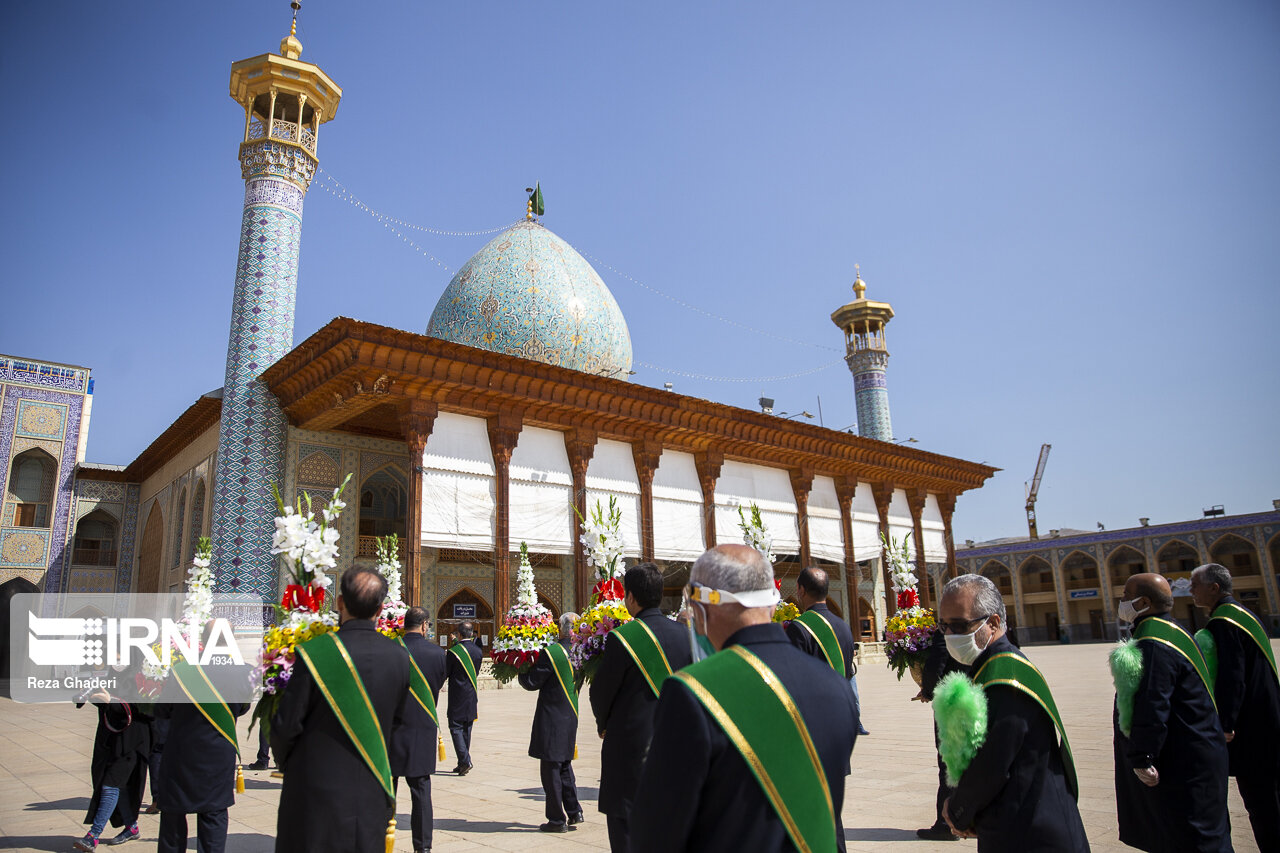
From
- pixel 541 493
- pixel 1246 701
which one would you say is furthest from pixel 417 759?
pixel 541 493

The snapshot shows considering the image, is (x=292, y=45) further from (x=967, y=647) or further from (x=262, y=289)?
(x=967, y=647)

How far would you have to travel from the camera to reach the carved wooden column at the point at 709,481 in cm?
2072

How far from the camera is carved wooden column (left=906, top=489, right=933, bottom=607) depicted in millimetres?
25781

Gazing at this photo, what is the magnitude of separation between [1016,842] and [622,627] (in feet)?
6.32

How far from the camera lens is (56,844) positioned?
518 cm

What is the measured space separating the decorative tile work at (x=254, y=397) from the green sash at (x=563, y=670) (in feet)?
39.4

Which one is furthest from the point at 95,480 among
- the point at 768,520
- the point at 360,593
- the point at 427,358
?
the point at 360,593

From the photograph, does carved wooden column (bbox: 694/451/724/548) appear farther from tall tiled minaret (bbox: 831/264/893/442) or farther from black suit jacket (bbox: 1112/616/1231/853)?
black suit jacket (bbox: 1112/616/1231/853)

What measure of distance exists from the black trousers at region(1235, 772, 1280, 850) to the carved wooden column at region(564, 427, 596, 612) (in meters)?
14.7

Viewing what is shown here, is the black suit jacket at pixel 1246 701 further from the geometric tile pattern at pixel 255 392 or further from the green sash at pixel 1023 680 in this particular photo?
the geometric tile pattern at pixel 255 392

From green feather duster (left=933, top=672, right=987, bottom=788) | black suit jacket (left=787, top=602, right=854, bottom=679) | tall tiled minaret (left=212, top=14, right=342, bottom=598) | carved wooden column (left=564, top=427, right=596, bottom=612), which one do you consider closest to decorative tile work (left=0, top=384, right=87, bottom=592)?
tall tiled minaret (left=212, top=14, right=342, bottom=598)

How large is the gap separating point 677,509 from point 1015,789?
1797 cm

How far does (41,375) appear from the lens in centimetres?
2381

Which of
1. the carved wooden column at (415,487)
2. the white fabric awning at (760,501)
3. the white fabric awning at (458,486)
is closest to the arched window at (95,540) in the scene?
the carved wooden column at (415,487)
